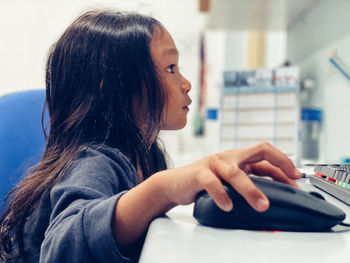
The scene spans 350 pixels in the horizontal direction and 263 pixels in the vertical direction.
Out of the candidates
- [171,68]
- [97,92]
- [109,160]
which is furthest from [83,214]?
[171,68]

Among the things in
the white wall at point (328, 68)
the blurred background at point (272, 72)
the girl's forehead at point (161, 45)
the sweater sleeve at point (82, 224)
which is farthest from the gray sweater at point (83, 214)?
the white wall at point (328, 68)

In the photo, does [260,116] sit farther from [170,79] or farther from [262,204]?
[262,204]

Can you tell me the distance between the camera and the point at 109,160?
1.48ft

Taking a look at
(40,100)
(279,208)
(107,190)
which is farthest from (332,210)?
(40,100)

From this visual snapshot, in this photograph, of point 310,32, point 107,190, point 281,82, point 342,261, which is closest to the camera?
point 342,261

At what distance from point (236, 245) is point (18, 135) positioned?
58 cm

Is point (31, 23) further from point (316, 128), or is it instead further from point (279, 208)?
point (279, 208)

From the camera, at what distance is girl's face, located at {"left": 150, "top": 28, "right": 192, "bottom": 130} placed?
0.59 m

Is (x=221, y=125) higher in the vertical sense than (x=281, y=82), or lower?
lower

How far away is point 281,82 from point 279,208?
105cm

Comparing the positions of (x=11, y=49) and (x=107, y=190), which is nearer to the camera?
(x=107, y=190)

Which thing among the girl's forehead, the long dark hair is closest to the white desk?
the long dark hair

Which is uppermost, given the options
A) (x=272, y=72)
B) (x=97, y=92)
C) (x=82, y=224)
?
(x=272, y=72)

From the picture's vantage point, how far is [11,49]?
1221 mm
